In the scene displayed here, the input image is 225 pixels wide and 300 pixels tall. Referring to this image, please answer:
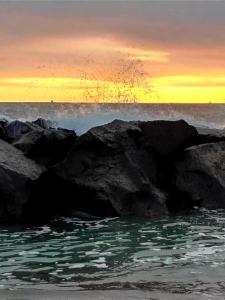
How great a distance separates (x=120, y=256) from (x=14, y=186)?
3351 millimetres

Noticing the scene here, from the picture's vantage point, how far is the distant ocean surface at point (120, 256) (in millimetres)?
6199

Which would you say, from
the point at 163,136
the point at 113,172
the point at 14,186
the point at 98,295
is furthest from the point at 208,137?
the point at 98,295

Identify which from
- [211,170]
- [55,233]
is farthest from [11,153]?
[211,170]

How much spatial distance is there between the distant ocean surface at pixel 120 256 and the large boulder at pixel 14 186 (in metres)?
0.59

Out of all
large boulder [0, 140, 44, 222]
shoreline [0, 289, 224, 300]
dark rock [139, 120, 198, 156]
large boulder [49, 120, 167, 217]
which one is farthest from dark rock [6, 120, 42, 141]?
shoreline [0, 289, 224, 300]

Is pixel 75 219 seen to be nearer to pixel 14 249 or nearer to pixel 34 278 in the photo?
pixel 14 249

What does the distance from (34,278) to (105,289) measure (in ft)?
3.51

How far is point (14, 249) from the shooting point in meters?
8.28

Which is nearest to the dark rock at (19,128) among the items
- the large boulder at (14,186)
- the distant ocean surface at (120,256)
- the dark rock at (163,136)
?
the dark rock at (163,136)

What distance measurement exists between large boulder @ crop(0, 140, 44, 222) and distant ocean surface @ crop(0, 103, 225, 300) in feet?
1.95

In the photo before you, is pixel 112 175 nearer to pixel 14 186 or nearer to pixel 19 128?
pixel 14 186

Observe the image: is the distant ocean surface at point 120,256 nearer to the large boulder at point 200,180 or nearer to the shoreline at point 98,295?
the shoreline at point 98,295

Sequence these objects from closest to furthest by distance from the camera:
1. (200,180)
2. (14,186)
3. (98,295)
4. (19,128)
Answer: (98,295) < (14,186) < (200,180) < (19,128)

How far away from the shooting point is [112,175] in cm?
1147
